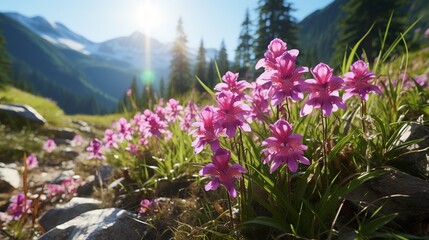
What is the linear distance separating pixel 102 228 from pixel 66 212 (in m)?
1.69

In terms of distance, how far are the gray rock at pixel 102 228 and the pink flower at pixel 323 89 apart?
205 cm

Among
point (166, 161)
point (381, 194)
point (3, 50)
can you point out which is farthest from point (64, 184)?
point (3, 50)

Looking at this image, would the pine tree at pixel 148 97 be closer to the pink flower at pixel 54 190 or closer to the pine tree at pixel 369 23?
the pink flower at pixel 54 190

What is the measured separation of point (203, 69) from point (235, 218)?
6037cm

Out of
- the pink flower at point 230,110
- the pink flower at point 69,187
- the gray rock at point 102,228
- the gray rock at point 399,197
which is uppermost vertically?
the pink flower at point 230,110

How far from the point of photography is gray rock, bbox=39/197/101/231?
423 centimetres

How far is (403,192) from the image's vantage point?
91.2 inches

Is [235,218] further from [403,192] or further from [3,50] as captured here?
[3,50]

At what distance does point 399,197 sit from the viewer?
231cm

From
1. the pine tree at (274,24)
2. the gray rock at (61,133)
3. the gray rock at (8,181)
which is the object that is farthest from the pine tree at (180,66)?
the gray rock at (8,181)

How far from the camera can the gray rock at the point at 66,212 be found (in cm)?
423

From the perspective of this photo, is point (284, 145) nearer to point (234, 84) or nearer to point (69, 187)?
point (234, 84)

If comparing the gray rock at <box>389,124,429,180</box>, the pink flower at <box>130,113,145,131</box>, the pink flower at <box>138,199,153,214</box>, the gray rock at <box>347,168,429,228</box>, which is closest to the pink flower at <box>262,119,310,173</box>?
the gray rock at <box>347,168,429,228</box>

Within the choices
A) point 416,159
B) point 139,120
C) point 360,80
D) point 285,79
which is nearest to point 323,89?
point 285,79
